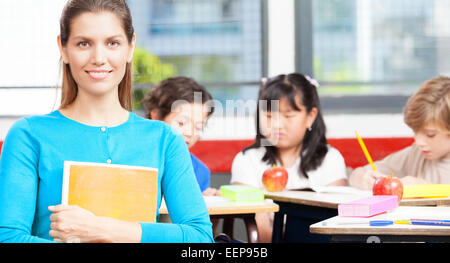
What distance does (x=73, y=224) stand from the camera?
3.42 feet

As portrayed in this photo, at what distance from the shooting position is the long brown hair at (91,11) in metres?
1.21

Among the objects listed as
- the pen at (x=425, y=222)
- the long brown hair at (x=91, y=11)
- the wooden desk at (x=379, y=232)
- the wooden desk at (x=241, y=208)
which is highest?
the long brown hair at (x=91, y=11)

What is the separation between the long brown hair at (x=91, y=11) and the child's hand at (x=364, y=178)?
153cm

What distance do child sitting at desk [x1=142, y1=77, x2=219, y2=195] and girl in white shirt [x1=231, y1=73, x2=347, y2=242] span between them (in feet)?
0.84

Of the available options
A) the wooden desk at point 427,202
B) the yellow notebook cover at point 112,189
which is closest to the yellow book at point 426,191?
the wooden desk at point 427,202

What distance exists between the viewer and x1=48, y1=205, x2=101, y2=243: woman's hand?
41.0 inches

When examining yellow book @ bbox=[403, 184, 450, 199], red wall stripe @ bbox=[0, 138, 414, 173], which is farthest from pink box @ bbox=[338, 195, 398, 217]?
red wall stripe @ bbox=[0, 138, 414, 173]

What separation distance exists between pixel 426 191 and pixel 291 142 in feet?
3.19

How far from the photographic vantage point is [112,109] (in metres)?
1.24

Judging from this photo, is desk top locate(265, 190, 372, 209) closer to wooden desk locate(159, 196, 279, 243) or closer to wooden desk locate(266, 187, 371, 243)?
wooden desk locate(266, 187, 371, 243)

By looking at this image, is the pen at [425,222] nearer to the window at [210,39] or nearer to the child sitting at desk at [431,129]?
the child sitting at desk at [431,129]
